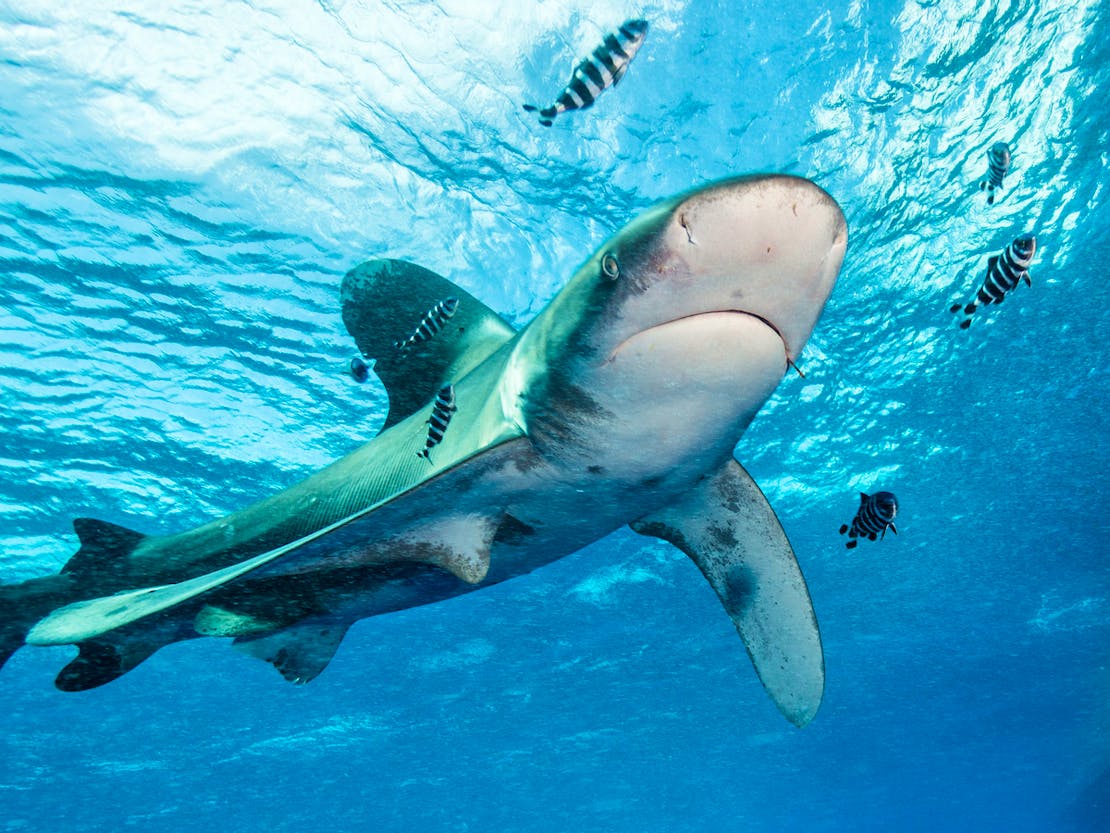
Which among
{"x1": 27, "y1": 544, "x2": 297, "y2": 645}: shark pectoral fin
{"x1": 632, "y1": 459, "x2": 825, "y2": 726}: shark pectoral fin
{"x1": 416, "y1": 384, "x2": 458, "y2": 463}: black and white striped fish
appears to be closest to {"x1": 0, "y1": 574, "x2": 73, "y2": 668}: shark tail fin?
{"x1": 27, "y1": 544, "x2": 297, "y2": 645}: shark pectoral fin

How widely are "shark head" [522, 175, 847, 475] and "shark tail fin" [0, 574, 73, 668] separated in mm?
4109

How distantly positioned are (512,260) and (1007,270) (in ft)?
27.3

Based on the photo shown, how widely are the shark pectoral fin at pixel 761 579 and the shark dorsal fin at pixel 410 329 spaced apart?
85.6 inches

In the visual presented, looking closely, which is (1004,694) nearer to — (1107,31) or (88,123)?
(1107,31)

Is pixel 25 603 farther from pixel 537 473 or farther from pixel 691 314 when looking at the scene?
pixel 691 314

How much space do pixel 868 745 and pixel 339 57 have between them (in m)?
59.7

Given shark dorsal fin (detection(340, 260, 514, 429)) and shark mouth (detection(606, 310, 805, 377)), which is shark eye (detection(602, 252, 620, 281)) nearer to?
shark mouth (detection(606, 310, 805, 377))

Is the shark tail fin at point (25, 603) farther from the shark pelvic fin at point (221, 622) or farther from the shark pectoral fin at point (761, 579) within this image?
the shark pectoral fin at point (761, 579)

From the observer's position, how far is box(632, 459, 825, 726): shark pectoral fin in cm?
468

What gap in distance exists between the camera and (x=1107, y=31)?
9.24 m

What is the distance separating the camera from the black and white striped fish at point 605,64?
3902 mm

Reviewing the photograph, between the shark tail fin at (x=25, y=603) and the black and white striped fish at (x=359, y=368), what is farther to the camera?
the black and white striped fish at (x=359, y=368)

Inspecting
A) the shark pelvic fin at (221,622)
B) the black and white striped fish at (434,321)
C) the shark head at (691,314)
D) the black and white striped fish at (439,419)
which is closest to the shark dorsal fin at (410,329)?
the black and white striped fish at (434,321)

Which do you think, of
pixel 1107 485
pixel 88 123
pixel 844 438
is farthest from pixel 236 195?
pixel 1107 485
